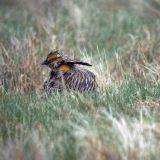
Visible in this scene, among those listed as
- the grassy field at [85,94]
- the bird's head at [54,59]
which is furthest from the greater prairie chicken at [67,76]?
the grassy field at [85,94]

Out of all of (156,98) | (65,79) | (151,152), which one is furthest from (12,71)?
(151,152)

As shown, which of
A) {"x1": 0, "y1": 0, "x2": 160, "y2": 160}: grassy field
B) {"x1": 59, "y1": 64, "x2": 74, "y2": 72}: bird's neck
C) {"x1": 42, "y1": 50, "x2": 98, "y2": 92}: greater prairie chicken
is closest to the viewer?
{"x1": 0, "y1": 0, "x2": 160, "y2": 160}: grassy field

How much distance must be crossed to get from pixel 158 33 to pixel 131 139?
4957mm

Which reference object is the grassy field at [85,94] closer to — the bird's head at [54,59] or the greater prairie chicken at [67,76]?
the greater prairie chicken at [67,76]

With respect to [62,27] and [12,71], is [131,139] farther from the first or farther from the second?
[62,27]

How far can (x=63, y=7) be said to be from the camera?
1096 centimetres

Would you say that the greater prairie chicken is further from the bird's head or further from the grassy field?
the grassy field

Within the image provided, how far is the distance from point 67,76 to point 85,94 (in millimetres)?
602

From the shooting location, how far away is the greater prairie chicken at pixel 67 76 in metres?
6.15

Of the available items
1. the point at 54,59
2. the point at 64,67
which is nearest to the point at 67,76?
the point at 64,67

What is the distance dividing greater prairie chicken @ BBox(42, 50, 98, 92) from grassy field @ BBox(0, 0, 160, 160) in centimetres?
17

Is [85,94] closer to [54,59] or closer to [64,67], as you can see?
[64,67]

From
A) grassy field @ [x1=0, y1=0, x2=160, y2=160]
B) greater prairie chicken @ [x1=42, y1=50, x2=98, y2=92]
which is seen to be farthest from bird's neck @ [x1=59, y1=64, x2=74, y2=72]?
grassy field @ [x1=0, y1=0, x2=160, y2=160]

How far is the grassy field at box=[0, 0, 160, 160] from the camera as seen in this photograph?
425 centimetres
